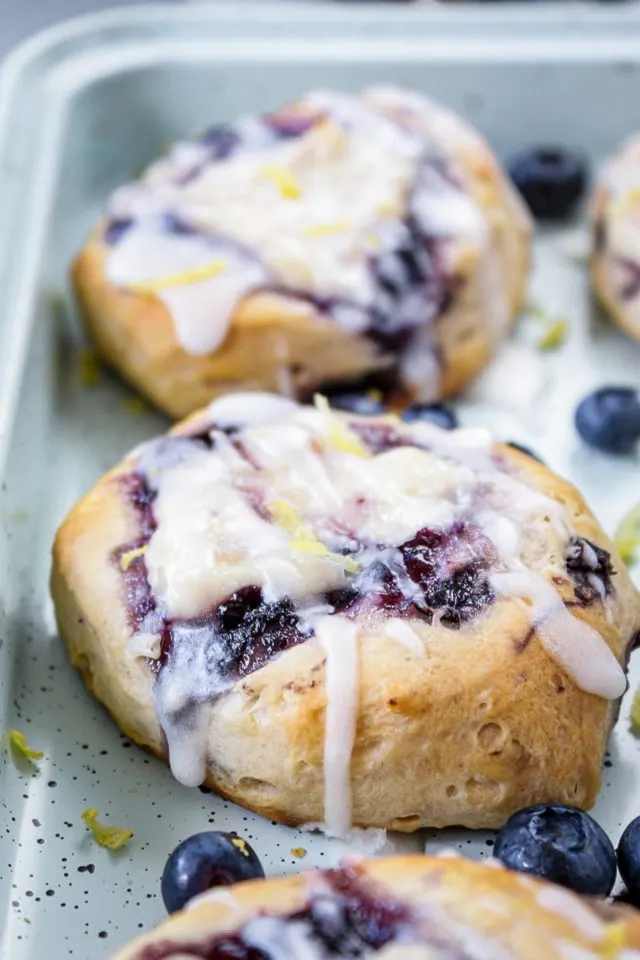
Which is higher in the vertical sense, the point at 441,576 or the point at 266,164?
the point at 266,164

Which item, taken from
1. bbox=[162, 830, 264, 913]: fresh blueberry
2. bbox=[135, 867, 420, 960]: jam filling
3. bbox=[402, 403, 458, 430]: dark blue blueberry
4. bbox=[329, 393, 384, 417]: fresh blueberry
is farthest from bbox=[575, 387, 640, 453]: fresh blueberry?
bbox=[135, 867, 420, 960]: jam filling

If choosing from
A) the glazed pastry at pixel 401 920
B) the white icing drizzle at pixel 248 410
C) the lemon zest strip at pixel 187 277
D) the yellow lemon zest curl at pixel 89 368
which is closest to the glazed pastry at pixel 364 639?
the white icing drizzle at pixel 248 410

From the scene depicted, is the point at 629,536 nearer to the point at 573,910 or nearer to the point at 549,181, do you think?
the point at 573,910

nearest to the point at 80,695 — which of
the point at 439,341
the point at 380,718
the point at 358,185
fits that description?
the point at 380,718

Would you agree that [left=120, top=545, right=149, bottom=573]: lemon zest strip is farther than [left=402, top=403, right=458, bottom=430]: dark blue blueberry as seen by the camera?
No

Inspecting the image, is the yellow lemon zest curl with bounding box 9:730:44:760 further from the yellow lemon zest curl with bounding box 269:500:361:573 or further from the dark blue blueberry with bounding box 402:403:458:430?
the dark blue blueberry with bounding box 402:403:458:430

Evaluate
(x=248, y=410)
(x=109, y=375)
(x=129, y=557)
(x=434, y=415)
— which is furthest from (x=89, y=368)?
(x=129, y=557)

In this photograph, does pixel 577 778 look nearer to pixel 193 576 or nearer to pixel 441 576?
pixel 441 576
